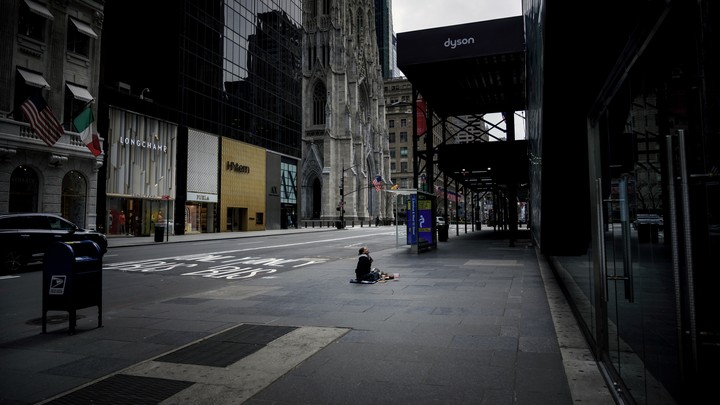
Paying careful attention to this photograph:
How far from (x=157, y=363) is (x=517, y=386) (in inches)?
145

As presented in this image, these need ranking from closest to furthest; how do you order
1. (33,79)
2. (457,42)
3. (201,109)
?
(457,42) → (33,79) → (201,109)

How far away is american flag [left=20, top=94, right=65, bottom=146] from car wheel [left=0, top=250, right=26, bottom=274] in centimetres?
903

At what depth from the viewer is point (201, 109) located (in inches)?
1587

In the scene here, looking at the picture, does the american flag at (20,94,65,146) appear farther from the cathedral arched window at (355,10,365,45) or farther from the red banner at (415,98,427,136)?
the cathedral arched window at (355,10,365,45)

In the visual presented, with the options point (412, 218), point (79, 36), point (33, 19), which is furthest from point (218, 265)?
point (79, 36)

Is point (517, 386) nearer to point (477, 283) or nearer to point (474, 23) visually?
point (477, 283)

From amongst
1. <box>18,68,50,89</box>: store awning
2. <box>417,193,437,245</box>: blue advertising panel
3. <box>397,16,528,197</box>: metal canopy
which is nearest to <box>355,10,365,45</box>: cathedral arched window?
<box>397,16,528,197</box>: metal canopy

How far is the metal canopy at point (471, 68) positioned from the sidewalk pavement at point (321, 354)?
1277 centimetres

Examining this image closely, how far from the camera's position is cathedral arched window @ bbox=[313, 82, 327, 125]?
77.4m

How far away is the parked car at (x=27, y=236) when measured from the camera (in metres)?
12.7

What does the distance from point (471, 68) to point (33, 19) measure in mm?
24089

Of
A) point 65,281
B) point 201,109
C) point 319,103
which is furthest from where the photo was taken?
point 319,103

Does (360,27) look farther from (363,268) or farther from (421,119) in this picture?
(363,268)

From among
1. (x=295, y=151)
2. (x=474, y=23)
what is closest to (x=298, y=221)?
(x=295, y=151)
